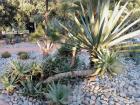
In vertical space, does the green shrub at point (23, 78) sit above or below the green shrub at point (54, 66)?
below

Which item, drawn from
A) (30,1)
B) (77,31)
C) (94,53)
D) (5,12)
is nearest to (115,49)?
(94,53)

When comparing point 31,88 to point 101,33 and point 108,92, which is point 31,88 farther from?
point 101,33

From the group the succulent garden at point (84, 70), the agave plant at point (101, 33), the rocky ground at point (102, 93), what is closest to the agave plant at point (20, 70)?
the succulent garden at point (84, 70)

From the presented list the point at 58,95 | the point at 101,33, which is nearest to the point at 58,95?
the point at 58,95

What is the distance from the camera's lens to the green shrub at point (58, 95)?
1010cm

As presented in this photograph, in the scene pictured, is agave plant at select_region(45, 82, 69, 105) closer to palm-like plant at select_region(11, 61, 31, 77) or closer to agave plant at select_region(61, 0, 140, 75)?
agave plant at select_region(61, 0, 140, 75)

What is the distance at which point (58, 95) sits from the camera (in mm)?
10250

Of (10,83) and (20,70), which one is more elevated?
(20,70)

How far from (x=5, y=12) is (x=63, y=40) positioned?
1891 cm

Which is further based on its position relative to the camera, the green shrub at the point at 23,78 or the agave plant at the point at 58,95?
the green shrub at the point at 23,78

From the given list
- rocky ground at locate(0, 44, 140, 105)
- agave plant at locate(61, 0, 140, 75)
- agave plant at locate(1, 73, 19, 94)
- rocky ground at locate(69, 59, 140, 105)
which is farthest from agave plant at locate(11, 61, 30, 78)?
agave plant at locate(61, 0, 140, 75)

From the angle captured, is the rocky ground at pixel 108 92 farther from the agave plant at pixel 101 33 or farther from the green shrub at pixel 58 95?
the agave plant at pixel 101 33

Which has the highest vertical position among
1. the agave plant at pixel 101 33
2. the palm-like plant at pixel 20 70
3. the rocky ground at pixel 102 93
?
the agave plant at pixel 101 33

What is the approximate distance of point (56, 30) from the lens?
436 inches
